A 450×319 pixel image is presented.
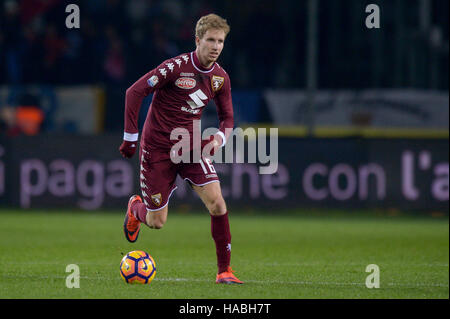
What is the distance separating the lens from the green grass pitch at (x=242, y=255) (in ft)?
21.3

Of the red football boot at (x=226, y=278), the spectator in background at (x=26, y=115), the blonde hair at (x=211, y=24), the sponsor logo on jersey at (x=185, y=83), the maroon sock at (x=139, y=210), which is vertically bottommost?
the red football boot at (x=226, y=278)

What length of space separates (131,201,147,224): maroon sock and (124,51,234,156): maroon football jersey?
27.9 inches

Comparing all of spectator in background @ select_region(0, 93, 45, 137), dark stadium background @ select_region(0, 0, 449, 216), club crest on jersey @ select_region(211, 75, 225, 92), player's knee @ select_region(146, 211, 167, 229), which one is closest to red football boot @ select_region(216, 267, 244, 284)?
player's knee @ select_region(146, 211, 167, 229)

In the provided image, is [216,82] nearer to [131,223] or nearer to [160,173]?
[160,173]

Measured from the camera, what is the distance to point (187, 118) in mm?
7254

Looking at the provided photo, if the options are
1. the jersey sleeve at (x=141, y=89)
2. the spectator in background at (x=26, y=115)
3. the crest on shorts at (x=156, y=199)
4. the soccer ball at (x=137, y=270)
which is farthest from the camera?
the spectator in background at (x=26, y=115)

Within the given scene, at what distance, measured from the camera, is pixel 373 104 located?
16156 mm

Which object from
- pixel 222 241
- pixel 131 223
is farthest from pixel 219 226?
pixel 131 223

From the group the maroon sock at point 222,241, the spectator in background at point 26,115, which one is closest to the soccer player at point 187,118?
the maroon sock at point 222,241

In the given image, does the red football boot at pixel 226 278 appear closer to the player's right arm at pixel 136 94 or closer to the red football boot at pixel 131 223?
the player's right arm at pixel 136 94

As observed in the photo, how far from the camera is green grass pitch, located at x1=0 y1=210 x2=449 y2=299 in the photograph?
6496mm

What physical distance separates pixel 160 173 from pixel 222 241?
0.82 meters

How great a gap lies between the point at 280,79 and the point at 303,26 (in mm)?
1141

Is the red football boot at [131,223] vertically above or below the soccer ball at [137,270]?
above
